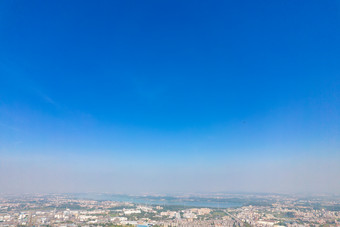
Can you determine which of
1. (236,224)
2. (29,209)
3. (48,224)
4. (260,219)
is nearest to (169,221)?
(236,224)

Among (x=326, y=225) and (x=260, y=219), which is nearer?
(x=326, y=225)

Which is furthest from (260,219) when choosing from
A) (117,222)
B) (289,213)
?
(117,222)

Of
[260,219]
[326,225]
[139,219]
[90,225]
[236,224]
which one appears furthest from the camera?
[139,219]

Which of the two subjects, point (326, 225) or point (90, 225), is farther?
point (90, 225)

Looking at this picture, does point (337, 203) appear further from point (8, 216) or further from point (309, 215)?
point (8, 216)

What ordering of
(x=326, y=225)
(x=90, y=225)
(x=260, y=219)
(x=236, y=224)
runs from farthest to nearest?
(x=260, y=219), (x=236, y=224), (x=90, y=225), (x=326, y=225)

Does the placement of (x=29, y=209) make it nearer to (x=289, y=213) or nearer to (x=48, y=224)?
(x=48, y=224)

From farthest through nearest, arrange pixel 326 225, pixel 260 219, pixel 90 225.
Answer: pixel 260 219 < pixel 90 225 < pixel 326 225

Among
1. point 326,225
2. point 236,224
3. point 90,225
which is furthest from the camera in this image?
point 236,224
